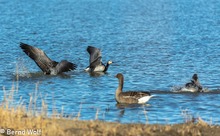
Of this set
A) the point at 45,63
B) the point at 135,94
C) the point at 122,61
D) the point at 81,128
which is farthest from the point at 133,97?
the point at 122,61

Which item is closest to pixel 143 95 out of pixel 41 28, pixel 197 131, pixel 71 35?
pixel 197 131

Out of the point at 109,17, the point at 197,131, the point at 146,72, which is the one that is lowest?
the point at 197,131

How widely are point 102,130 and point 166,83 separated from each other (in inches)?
481

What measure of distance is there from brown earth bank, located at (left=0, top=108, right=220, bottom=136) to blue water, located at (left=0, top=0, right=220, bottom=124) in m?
1.61

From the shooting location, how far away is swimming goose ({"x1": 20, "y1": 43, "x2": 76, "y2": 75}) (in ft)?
87.8

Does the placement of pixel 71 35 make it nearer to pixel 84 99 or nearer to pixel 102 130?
pixel 84 99

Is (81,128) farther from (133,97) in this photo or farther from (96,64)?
(96,64)

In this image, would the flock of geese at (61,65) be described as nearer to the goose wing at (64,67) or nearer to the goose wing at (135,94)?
the goose wing at (64,67)

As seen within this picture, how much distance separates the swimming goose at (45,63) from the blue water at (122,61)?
491 millimetres

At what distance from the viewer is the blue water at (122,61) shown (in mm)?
19125

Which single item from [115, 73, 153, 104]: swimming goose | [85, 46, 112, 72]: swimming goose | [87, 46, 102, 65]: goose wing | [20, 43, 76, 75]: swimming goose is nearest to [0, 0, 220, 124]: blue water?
[115, 73, 153, 104]: swimming goose

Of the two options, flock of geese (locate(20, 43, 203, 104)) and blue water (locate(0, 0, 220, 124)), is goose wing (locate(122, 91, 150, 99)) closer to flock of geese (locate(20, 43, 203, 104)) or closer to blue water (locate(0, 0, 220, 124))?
blue water (locate(0, 0, 220, 124))

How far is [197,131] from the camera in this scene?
1284 cm

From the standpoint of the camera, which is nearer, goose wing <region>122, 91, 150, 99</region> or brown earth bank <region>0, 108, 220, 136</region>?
brown earth bank <region>0, 108, 220, 136</region>
